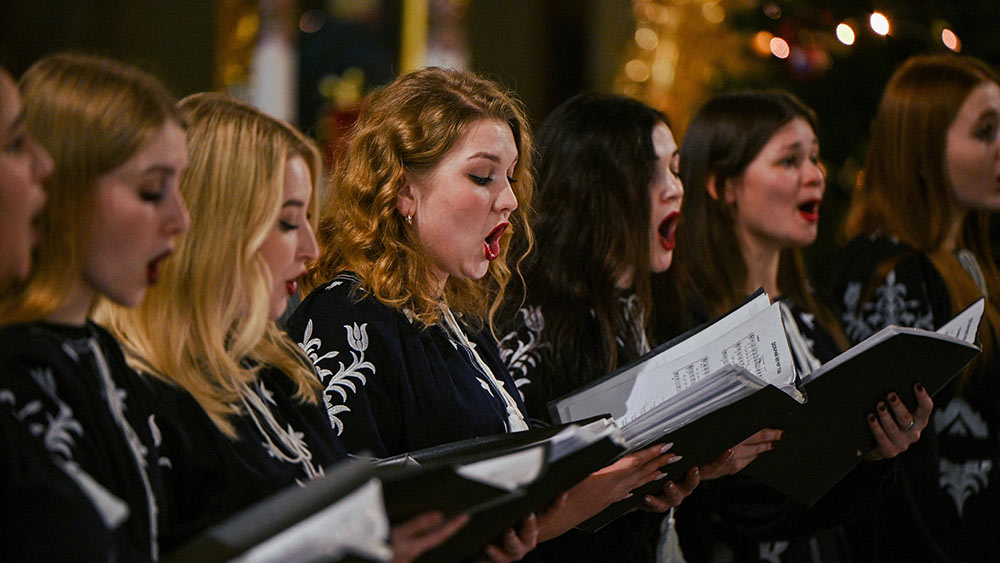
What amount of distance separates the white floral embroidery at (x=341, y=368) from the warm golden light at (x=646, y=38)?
12.4ft

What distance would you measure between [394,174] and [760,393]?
72cm

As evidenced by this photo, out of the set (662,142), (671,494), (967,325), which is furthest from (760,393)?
(662,142)

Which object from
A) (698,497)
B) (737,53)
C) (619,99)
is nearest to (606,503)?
(698,497)

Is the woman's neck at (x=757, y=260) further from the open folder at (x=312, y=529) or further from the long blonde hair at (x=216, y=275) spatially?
the open folder at (x=312, y=529)

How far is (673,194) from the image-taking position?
2512 millimetres

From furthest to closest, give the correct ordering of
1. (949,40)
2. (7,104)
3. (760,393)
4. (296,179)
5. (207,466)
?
(949,40) → (760,393) → (296,179) → (207,466) → (7,104)

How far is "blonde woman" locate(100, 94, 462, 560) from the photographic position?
4.76ft

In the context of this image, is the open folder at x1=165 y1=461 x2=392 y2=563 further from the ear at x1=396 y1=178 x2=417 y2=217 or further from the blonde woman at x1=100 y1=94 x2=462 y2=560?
the ear at x1=396 y1=178 x2=417 y2=217

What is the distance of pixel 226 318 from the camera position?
153cm

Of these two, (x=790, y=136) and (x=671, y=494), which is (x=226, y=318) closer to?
(x=671, y=494)

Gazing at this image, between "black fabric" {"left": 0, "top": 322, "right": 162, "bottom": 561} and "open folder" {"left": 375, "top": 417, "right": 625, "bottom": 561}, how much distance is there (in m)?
0.26

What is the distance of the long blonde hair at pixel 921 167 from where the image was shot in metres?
3.05

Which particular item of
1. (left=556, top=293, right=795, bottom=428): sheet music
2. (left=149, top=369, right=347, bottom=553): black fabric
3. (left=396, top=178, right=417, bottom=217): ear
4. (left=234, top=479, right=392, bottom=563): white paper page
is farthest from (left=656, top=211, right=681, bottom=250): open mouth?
(left=234, top=479, right=392, bottom=563): white paper page

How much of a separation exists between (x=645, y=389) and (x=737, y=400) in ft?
0.98
